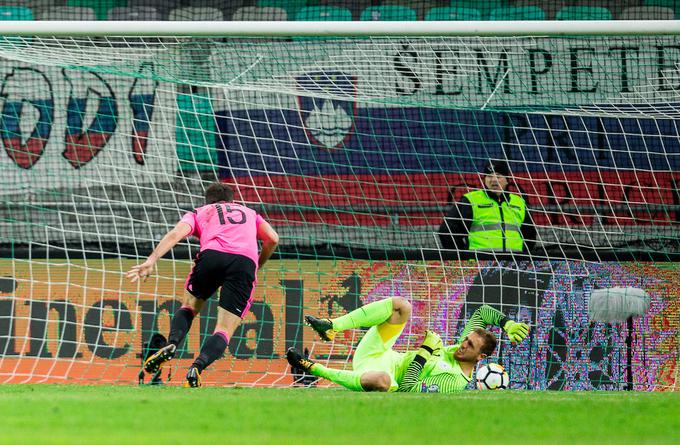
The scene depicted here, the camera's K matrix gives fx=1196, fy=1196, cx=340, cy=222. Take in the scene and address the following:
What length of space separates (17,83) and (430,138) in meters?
4.19

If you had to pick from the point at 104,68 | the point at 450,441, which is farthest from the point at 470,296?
the point at 450,441

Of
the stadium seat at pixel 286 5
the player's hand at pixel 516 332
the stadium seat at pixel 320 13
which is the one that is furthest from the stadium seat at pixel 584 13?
the player's hand at pixel 516 332

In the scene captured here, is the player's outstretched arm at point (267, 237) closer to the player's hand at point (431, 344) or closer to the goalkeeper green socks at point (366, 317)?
the goalkeeper green socks at point (366, 317)

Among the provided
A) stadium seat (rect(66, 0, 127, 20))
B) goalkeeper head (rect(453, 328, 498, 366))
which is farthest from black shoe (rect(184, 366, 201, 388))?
stadium seat (rect(66, 0, 127, 20))

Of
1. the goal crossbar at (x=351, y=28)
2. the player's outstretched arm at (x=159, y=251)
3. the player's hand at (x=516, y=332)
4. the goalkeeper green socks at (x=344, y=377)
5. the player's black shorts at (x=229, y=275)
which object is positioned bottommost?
the goalkeeper green socks at (x=344, y=377)

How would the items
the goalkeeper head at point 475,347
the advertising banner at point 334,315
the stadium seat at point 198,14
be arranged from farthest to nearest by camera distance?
the stadium seat at point 198,14, the advertising banner at point 334,315, the goalkeeper head at point 475,347

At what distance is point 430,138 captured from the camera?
10000 mm

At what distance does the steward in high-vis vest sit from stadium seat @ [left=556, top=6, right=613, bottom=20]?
4.32 metres

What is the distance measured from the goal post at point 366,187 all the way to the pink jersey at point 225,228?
1188 millimetres

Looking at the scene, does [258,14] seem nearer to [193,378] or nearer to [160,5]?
[160,5]

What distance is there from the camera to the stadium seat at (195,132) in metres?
10.2

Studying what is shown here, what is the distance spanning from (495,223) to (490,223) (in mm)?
39

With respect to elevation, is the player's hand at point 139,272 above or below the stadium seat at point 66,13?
below

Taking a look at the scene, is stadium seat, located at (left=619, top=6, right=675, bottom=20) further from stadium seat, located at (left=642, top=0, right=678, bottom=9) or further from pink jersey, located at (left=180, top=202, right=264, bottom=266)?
pink jersey, located at (left=180, top=202, right=264, bottom=266)
